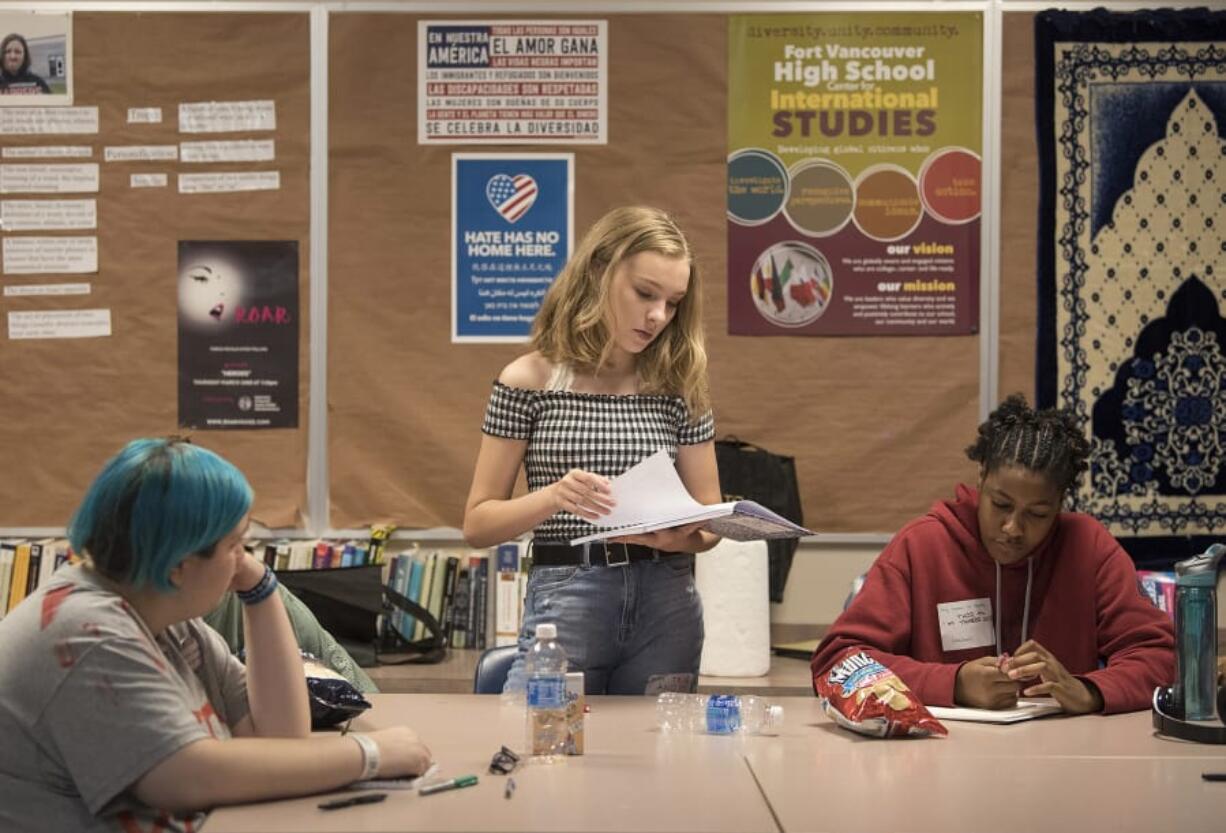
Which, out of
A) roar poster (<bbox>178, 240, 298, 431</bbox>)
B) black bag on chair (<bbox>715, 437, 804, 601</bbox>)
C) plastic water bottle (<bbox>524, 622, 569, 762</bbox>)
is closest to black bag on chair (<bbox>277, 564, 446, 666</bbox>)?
roar poster (<bbox>178, 240, 298, 431</bbox>)

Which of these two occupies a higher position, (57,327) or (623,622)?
(57,327)

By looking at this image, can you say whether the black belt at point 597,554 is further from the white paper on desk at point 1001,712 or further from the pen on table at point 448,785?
the pen on table at point 448,785

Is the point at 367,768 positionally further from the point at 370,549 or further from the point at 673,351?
the point at 370,549

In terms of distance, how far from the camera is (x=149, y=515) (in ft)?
5.78

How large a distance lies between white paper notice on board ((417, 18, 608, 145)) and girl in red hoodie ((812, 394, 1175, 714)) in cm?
201

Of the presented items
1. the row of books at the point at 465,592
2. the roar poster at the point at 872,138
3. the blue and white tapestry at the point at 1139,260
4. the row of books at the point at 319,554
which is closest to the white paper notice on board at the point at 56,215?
the row of books at the point at 319,554

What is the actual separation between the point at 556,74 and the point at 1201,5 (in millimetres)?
1997

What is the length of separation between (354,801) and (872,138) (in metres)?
3.09

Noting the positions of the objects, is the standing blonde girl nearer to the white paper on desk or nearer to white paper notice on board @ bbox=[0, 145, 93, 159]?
the white paper on desk

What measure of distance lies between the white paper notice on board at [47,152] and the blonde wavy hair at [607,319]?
2.26 m

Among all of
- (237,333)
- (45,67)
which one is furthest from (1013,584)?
(45,67)

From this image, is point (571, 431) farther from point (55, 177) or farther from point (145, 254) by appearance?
point (55, 177)

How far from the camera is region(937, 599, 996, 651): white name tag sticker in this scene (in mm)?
2715

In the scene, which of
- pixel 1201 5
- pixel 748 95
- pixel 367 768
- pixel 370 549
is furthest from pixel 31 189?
pixel 1201 5
